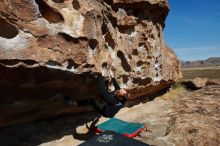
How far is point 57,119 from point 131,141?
3.22m

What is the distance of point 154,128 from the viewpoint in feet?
25.8

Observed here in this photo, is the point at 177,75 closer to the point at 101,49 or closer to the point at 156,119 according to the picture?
the point at 156,119

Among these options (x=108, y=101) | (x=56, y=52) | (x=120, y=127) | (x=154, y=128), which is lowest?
(x=154, y=128)

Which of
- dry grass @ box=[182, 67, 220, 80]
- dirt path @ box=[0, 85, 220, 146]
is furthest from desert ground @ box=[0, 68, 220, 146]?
dry grass @ box=[182, 67, 220, 80]

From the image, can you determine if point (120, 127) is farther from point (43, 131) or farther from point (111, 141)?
point (111, 141)

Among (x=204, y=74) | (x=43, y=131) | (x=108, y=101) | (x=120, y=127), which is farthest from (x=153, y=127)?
Answer: (x=204, y=74)

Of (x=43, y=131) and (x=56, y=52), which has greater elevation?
(x=56, y=52)

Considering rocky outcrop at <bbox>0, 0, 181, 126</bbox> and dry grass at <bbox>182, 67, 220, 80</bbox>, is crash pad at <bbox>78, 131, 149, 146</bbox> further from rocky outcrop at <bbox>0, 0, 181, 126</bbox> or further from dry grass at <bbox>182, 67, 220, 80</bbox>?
dry grass at <bbox>182, 67, 220, 80</bbox>

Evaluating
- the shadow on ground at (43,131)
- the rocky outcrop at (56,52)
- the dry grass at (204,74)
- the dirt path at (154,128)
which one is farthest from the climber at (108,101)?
the dry grass at (204,74)

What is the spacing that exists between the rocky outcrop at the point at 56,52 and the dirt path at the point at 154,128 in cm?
33

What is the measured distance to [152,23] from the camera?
11000mm

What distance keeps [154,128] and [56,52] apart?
3815mm

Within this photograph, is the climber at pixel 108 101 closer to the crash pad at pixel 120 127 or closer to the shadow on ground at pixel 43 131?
the crash pad at pixel 120 127

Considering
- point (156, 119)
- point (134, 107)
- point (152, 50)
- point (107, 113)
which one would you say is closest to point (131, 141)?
point (107, 113)
